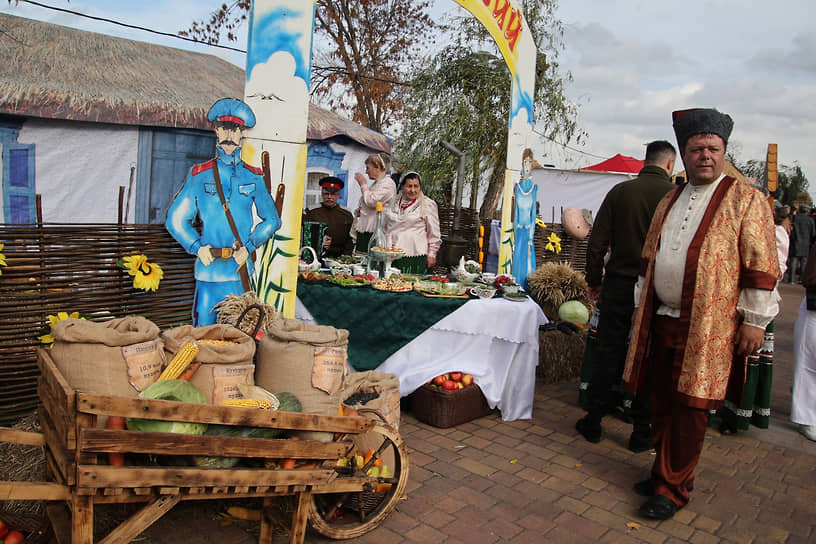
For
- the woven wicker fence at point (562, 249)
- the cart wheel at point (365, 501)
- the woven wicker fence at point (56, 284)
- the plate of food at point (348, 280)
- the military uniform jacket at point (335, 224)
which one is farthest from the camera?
the woven wicker fence at point (562, 249)

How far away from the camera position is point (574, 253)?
916cm

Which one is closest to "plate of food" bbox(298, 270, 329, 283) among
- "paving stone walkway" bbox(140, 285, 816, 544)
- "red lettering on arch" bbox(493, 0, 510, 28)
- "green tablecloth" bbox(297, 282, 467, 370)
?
"green tablecloth" bbox(297, 282, 467, 370)

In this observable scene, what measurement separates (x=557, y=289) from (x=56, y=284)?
476 centimetres

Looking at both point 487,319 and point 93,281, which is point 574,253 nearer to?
point 487,319

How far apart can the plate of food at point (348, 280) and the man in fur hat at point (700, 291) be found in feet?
7.00

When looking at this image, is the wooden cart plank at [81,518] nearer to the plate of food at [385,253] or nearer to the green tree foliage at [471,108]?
the plate of food at [385,253]

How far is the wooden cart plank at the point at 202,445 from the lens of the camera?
2.04m

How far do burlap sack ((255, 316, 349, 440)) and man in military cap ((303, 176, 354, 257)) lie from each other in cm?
416

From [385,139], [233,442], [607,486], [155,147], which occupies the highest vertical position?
[385,139]

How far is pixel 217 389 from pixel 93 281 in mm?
1501

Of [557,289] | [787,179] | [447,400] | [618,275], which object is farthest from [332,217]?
[787,179]

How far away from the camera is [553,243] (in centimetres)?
852

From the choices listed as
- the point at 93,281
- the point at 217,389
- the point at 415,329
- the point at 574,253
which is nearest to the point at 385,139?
the point at 574,253

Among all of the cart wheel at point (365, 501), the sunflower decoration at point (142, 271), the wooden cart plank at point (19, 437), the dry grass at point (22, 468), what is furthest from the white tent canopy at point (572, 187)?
the wooden cart plank at point (19, 437)
